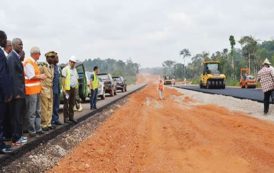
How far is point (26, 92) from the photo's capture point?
A: 31.7 ft

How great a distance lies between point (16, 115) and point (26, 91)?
134 centimetres

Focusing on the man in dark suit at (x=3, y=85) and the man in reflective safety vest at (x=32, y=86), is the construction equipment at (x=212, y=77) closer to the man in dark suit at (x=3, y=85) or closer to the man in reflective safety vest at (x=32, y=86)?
the man in reflective safety vest at (x=32, y=86)

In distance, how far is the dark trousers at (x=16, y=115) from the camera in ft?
27.3

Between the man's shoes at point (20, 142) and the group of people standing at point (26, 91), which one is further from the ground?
the group of people standing at point (26, 91)

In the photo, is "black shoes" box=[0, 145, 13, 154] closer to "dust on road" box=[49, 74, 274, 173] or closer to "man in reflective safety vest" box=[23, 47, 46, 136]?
"dust on road" box=[49, 74, 274, 173]

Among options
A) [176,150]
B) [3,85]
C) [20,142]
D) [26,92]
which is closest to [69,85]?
[26,92]

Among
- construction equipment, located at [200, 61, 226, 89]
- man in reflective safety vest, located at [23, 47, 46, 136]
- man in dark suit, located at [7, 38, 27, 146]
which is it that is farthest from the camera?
construction equipment, located at [200, 61, 226, 89]

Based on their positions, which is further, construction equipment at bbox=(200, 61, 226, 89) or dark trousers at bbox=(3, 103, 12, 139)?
construction equipment at bbox=(200, 61, 226, 89)

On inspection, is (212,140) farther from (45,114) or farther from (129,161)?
(45,114)

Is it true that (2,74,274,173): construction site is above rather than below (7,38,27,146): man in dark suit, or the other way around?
below

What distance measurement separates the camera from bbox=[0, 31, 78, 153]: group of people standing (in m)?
7.83

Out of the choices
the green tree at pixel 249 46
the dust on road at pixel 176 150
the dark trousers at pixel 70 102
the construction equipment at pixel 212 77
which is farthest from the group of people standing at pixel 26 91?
the green tree at pixel 249 46

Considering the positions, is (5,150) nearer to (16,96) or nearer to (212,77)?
(16,96)

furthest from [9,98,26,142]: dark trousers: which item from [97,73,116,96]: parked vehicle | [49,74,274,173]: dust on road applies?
[97,73,116,96]: parked vehicle
